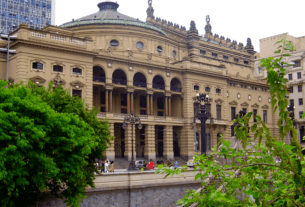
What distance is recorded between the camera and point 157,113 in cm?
6831

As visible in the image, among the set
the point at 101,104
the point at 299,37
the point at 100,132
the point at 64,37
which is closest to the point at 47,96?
the point at 100,132

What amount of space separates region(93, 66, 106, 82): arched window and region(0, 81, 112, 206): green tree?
3204cm

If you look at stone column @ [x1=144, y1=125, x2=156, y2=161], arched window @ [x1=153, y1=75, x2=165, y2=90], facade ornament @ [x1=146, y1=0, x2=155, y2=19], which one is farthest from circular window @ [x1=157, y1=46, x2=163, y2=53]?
stone column @ [x1=144, y1=125, x2=156, y2=161]

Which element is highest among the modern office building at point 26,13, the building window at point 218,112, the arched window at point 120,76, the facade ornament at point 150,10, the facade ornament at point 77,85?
the modern office building at point 26,13

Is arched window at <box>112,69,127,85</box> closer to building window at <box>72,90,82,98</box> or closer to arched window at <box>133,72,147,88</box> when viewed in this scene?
arched window at <box>133,72,147,88</box>

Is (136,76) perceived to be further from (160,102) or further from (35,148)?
(35,148)

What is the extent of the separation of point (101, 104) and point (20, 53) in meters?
16.8

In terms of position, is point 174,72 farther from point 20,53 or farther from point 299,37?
point 299,37

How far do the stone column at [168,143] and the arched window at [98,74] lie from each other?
13.5m

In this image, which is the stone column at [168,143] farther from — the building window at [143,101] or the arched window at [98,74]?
the arched window at [98,74]

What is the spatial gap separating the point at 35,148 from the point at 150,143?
1528 inches

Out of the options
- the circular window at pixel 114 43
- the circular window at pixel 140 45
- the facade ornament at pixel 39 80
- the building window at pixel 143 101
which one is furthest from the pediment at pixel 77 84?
the circular window at pixel 140 45

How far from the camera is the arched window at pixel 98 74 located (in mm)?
58375

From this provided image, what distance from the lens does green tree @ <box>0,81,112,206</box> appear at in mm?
21237
